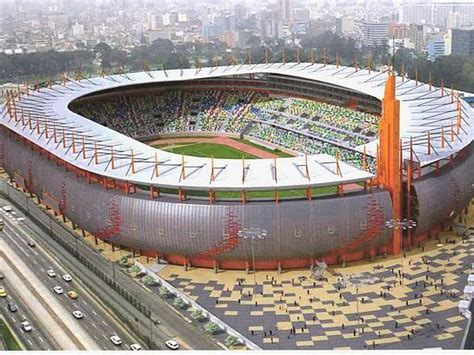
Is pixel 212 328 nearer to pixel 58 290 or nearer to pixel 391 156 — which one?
pixel 58 290

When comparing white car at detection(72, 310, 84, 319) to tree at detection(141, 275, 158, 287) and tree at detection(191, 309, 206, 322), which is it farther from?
tree at detection(191, 309, 206, 322)

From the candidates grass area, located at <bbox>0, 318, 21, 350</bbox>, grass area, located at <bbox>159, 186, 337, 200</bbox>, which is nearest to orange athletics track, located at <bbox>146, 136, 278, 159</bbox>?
grass area, located at <bbox>159, 186, 337, 200</bbox>

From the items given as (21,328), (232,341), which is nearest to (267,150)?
(232,341)

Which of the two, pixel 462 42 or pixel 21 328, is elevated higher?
pixel 462 42

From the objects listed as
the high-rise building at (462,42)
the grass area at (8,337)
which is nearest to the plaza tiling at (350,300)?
the grass area at (8,337)

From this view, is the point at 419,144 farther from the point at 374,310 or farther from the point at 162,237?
the point at 162,237

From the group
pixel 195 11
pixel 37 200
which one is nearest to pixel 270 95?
pixel 37 200
